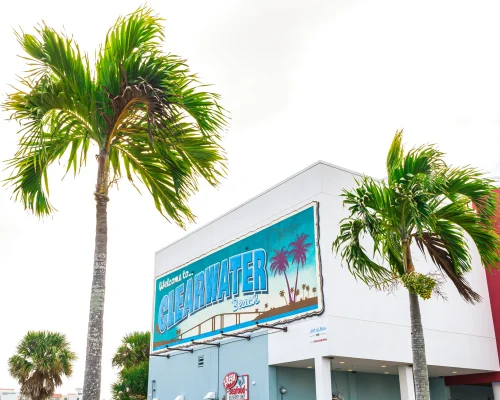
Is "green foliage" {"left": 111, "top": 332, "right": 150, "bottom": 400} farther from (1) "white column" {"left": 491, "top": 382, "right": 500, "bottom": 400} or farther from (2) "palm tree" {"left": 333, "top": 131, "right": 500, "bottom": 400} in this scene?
(2) "palm tree" {"left": 333, "top": 131, "right": 500, "bottom": 400}

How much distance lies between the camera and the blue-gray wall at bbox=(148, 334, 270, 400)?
16406 millimetres

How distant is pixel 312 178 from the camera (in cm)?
1602

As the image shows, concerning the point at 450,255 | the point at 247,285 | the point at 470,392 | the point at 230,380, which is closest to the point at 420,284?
the point at 450,255

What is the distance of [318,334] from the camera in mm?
14461

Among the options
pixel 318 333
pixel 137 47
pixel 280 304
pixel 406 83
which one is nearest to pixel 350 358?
pixel 318 333

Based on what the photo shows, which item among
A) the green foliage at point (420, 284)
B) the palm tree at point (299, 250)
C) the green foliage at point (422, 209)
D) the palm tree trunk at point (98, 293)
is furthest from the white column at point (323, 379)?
the palm tree trunk at point (98, 293)

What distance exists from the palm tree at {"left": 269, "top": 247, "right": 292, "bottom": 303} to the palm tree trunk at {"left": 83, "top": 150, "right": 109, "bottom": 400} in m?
10.0

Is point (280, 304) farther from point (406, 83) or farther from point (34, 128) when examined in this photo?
point (34, 128)

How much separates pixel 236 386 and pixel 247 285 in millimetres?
3099

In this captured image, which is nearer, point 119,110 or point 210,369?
point 119,110

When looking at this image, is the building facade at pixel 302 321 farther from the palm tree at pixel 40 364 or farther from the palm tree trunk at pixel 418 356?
the palm tree at pixel 40 364

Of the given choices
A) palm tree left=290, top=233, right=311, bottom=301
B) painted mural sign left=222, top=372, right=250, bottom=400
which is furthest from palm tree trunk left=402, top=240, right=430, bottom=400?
painted mural sign left=222, top=372, right=250, bottom=400

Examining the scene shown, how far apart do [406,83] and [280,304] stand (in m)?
7.24

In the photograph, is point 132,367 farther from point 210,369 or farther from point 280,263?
point 280,263
